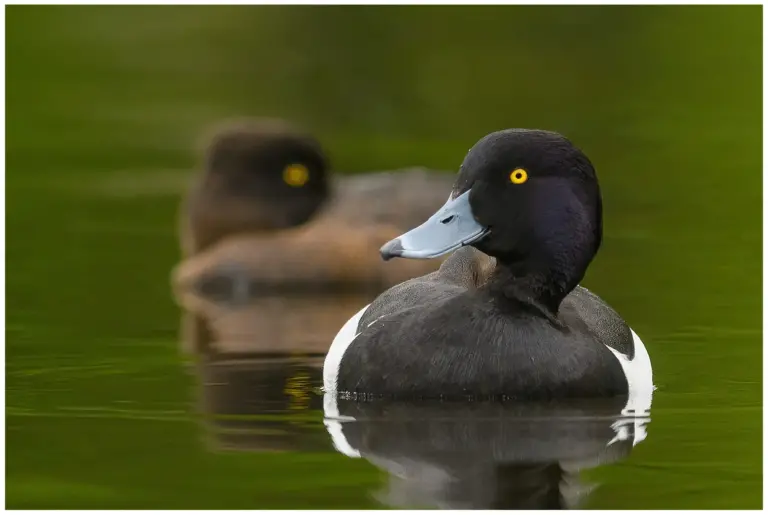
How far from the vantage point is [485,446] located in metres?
8.00

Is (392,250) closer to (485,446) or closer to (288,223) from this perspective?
(485,446)

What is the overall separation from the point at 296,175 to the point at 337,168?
3568mm

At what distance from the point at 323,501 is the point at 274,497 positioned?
0.63ft

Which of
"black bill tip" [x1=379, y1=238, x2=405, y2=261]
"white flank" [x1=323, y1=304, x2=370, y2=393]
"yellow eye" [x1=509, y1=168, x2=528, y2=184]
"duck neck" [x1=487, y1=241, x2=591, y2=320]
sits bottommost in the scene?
"white flank" [x1=323, y1=304, x2=370, y2=393]

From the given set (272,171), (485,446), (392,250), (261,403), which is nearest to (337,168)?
(272,171)

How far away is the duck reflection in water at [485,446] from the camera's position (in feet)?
23.8

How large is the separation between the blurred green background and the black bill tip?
1069 millimetres

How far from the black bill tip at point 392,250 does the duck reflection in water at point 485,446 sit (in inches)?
25.6

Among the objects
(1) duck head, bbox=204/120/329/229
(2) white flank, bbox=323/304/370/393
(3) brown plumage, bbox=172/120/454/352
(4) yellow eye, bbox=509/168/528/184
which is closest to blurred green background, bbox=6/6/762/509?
(3) brown plumage, bbox=172/120/454/352

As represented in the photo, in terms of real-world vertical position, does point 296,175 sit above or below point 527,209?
below

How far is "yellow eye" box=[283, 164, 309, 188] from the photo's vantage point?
14.9 m

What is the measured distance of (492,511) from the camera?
700cm

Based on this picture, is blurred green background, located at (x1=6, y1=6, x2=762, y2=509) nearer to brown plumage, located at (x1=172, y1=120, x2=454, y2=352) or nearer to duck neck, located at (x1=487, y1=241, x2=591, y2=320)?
brown plumage, located at (x1=172, y1=120, x2=454, y2=352)

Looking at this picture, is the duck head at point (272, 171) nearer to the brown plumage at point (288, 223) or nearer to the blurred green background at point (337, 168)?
the brown plumage at point (288, 223)
